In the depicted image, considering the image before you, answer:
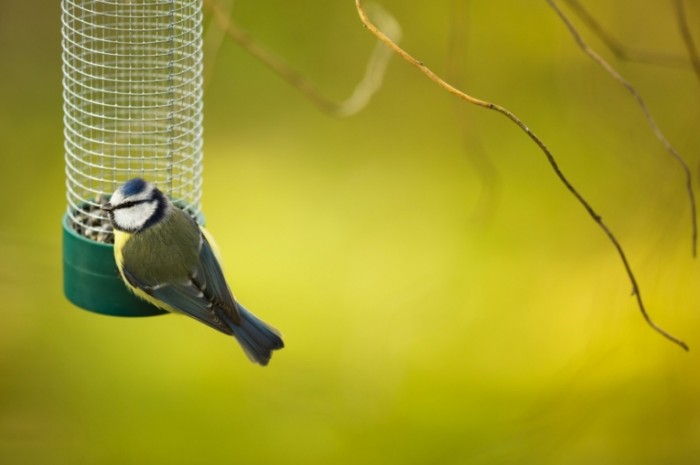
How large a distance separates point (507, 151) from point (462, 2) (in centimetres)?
101

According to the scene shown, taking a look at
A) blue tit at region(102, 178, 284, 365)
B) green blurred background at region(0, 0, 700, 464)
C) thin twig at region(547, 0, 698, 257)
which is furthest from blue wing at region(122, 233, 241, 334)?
green blurred background at region(0, 0, 700, 464)

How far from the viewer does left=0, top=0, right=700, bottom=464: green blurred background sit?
16.3 feet

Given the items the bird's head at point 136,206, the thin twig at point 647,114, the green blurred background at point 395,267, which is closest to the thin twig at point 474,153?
the green blurred background at point 395,267

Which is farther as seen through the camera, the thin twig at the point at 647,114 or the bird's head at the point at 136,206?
the bird's head at the point at 136,206

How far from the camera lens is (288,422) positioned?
204 inches

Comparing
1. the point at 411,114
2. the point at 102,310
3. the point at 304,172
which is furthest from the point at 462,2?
the point at 102,310

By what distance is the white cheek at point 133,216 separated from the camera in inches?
116

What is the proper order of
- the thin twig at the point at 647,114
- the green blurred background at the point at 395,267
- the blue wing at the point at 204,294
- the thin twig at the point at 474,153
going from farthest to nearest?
the thin twig at the point at 474,153
the green blurred background at the point at 395,267
the blue wing at the point at 204,294
the thin twig at the point at 647,114

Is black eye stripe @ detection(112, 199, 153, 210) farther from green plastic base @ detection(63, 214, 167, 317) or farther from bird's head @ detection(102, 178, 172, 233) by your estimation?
green plastic base @ detection(63, 214, 167, 317)

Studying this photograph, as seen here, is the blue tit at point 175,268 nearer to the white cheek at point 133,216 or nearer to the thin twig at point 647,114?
the white cheek at point 133,216

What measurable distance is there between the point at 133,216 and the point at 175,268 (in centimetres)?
21

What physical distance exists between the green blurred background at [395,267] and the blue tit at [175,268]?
1.42m

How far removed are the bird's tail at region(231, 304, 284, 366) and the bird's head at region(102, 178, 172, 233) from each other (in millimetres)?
383

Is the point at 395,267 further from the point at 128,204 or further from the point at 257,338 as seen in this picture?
the point at 128,204
